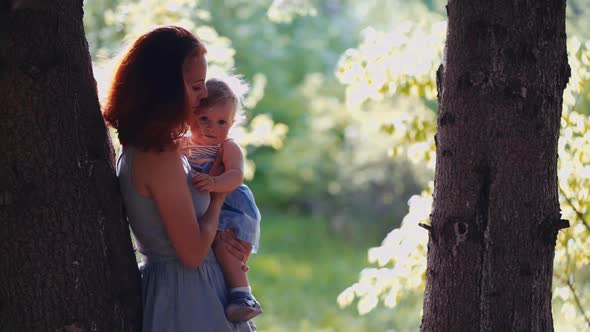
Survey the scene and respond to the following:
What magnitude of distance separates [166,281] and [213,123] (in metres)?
0.62

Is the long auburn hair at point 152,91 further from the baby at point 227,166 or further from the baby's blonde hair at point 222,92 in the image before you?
the baby's blonde hair at point 222,92

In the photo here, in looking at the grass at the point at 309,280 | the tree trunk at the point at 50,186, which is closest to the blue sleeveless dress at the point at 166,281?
the tree trunk at the point at 50,186

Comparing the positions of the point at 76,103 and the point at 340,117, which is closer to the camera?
the point at 76,103

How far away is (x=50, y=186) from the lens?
250cm

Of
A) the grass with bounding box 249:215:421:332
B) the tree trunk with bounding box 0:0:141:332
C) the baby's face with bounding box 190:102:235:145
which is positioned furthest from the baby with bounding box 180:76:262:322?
the grass with bounding box 249:215:421:332

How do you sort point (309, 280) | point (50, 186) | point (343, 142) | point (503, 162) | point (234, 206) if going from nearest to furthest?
point (50, 186) → point (503, 162) → point (234, 206) → point (309, 280) → point (343, 142)

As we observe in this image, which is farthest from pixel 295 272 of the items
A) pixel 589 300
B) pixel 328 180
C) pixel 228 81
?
pixel 228 81

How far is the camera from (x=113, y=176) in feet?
8.75

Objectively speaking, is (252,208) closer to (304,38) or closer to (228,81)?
(228,81)

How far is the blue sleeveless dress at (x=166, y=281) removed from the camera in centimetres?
266

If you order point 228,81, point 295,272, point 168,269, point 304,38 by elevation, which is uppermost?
point 304,38

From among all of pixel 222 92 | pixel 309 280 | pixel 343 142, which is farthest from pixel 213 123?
pixel 343 142

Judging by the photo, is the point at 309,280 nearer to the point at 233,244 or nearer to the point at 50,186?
the point at 233,244

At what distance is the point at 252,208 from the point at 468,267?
2.52 feet
